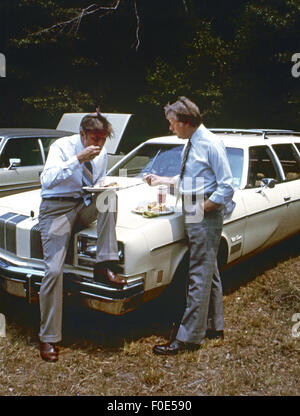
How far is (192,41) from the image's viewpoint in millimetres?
16375

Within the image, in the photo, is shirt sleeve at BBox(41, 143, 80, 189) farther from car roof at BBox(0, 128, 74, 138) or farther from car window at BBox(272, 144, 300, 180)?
car roof at BBox(0, 128, 74, 138)

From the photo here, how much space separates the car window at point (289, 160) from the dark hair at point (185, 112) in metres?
2.48

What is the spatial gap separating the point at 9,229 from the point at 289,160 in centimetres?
359

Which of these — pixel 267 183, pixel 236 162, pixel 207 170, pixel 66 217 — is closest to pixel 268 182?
pixel 267 183

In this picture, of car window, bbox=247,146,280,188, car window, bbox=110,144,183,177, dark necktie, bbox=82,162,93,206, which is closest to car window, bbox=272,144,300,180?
car window, bbox=247,146,280,188

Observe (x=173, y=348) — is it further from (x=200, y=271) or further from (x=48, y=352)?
(x=48, y=352)

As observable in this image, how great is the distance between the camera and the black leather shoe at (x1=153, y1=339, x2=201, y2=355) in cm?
361

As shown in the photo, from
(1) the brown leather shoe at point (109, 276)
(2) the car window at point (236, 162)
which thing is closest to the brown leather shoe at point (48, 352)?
(1) the brown leather shoe at point (109, 276)

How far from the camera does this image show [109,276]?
338 centimetres

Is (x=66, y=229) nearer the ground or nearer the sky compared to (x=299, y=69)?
nearer the ground

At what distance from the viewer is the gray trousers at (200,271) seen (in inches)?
140
